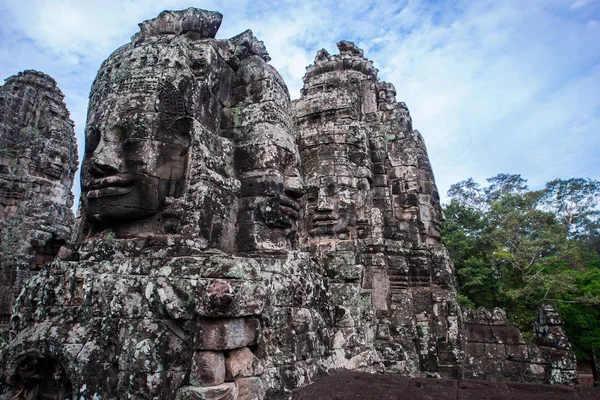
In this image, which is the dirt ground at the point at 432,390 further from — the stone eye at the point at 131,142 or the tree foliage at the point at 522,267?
the tree foliage at the point at 522,267

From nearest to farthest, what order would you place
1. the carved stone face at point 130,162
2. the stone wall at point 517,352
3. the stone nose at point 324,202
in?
the carved stone face at point 130,162 → the stone nose at point 324,202 → the stone wall at point 517,352

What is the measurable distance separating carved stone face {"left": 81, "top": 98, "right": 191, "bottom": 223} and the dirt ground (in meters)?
2.10

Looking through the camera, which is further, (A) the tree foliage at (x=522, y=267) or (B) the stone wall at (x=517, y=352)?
(A) the tree foliage at (x=522, y=267)

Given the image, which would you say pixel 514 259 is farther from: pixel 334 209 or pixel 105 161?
pixel 105 161

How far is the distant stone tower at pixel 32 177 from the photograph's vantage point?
10.4 m

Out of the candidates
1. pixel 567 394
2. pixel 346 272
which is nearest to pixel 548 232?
pixel 346 272

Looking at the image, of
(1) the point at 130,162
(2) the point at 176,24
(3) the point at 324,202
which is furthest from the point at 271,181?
(3) the point at 324,202

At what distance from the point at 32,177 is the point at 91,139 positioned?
921cm

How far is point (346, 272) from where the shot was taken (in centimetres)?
565

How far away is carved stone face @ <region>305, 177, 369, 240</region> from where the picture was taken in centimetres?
785

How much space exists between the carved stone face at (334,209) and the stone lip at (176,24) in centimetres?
411

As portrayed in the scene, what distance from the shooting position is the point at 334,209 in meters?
7.85

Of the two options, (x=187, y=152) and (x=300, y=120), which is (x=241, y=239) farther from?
(x=300, y=120)

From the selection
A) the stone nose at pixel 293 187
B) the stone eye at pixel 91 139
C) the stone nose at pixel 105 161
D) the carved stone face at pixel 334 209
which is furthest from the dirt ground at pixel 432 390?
the carved stone face at pixel 334 209
